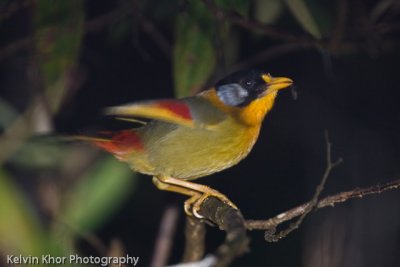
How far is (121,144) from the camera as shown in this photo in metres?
2.42

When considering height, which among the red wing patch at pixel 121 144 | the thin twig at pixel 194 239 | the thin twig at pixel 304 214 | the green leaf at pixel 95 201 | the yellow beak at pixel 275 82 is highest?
the yellow beak at pixel 275 82

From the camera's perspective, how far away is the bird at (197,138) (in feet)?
7.88

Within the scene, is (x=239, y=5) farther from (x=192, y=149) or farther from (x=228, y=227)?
(x=228, y=227)

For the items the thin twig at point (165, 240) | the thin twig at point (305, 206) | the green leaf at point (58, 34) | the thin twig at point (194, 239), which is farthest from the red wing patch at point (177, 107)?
the thin twig at point (165, 240)

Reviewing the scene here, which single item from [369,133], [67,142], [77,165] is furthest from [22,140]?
[369,133]

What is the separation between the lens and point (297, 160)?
4.08 metres

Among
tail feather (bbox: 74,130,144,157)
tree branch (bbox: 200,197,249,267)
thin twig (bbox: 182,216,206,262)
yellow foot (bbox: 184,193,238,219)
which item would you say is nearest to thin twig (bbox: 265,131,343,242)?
tree branch (bbox: 200,197,249,267)

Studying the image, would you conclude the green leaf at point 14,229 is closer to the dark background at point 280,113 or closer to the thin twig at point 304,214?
the thin twig at point 304,214

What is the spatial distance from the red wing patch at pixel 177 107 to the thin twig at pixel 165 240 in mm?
774

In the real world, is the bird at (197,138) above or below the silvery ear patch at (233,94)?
below

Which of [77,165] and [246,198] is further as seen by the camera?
[246,198]

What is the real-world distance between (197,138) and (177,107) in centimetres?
25

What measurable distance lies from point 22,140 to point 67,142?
14 cm

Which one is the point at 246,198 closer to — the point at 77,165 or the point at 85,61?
the point at 85,61
